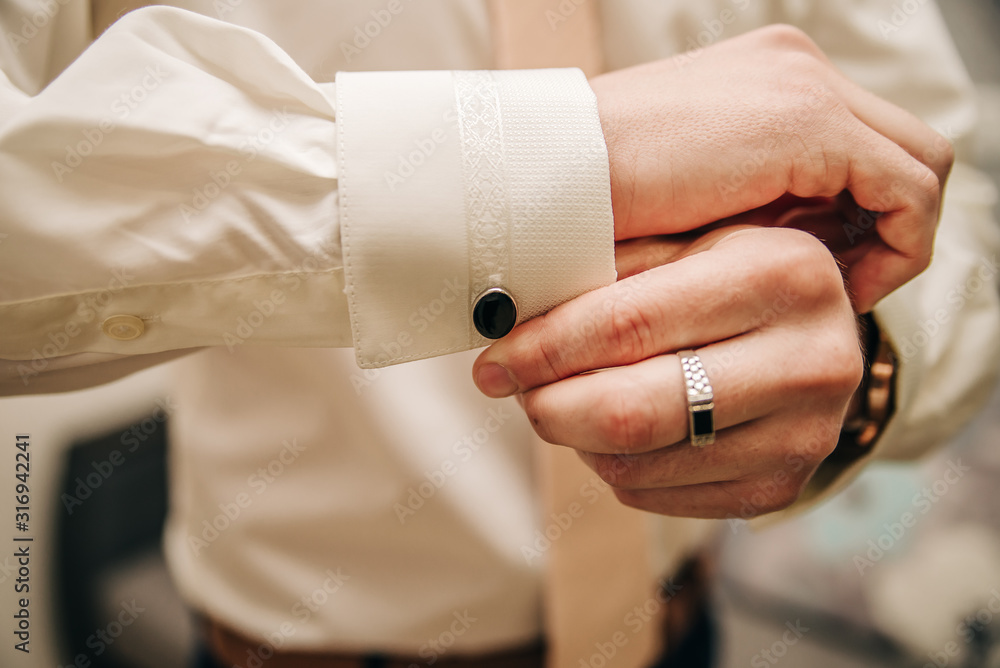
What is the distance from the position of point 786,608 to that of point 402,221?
1.46 metres

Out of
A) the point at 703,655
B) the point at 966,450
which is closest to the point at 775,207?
the point at 703,655

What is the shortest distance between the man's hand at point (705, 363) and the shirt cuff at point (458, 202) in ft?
0.12

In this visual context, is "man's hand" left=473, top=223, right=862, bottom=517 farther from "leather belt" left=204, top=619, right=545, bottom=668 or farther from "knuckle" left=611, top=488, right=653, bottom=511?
"leather belt" left=204, top=619, right=545, bottom=668

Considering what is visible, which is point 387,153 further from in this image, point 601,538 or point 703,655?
point 703,655

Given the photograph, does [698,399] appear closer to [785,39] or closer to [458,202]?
[458,202]

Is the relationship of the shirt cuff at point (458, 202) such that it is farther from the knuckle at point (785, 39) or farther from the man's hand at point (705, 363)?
the knuckle at point (785, 39)

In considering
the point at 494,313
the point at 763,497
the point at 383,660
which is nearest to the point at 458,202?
the point at 494,313

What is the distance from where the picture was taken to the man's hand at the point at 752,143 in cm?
43

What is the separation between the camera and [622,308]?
1.28 ft

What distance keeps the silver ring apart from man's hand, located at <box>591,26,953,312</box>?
0.13 metres

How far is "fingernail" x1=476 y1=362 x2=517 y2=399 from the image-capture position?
1.39 feet

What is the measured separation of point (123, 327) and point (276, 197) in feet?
0.50

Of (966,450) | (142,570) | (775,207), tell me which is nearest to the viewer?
(775,207)

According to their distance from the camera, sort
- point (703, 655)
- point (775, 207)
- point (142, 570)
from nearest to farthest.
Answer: point (775, 207) < point (703, 655) < point (142, 570)
